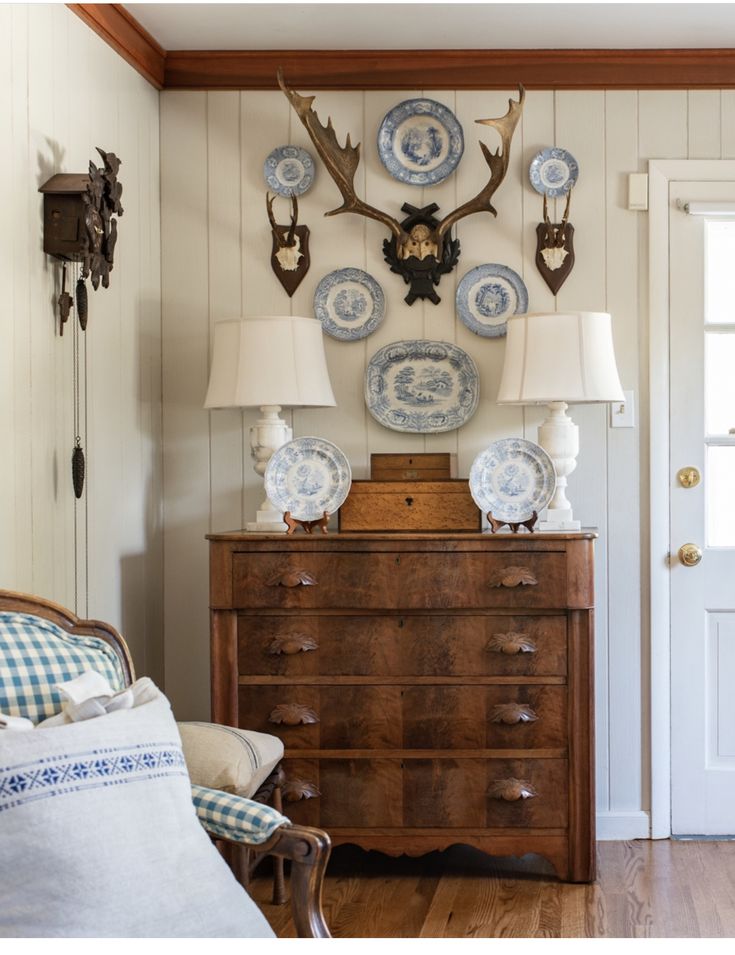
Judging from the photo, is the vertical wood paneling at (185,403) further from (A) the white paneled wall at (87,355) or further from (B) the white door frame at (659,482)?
(B) the white door frame at (659,482)

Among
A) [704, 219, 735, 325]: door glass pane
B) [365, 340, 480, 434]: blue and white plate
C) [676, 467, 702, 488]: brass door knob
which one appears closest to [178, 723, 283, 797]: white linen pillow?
[365, 340, 480, 434]: blue and white plate

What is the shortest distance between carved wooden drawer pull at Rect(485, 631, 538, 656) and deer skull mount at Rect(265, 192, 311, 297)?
4.27 feet

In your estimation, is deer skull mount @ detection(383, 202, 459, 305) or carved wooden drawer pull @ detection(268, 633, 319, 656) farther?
deer skull mount @ detection(383, 202, 459, 305)

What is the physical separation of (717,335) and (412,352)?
0.98 metres

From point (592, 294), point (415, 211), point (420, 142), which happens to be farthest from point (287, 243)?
point (592, 294)

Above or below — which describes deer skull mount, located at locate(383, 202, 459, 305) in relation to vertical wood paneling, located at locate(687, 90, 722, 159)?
below

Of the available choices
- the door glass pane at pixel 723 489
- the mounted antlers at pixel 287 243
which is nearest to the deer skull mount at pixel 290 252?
the mounted antlers at pixel 287 243

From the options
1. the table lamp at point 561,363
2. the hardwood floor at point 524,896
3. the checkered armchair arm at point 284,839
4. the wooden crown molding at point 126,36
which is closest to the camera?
the checkered armchair arm at point 284,839

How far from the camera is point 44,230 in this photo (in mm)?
2615

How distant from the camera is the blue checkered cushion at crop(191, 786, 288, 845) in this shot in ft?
6.32

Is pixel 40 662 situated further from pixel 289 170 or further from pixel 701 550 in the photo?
pixel 701 550

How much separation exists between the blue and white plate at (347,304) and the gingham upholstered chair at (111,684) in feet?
5.00

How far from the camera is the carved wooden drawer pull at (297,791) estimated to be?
9.97ft

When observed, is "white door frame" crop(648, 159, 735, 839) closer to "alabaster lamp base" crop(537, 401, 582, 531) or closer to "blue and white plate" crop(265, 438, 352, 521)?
"alabaster lamp base" crop(537, 401, 582, 531)
